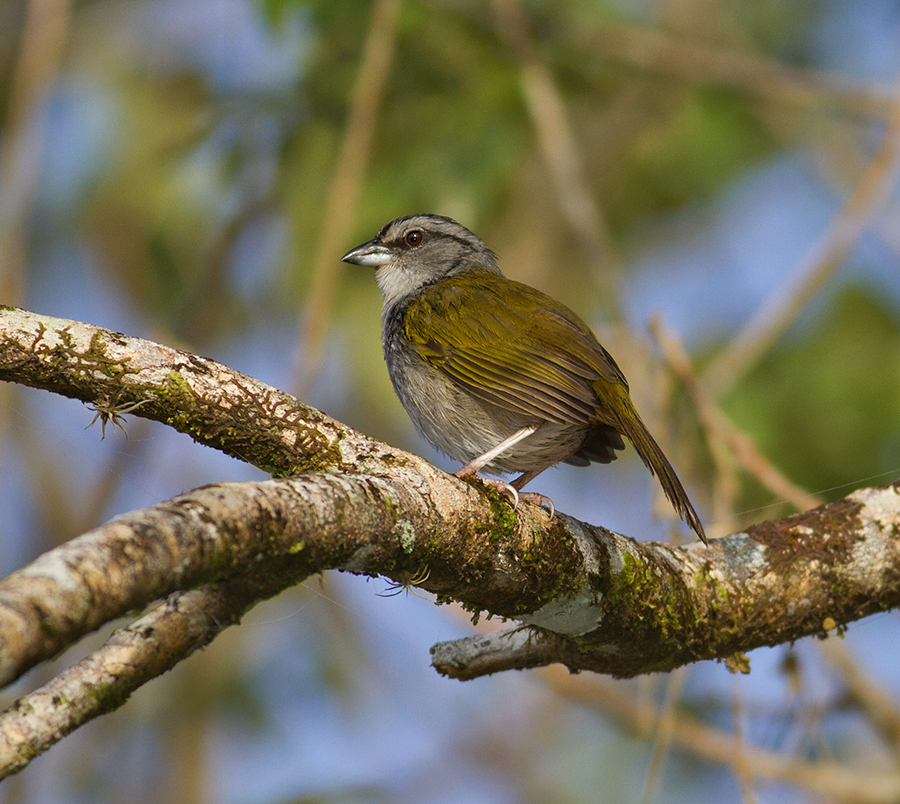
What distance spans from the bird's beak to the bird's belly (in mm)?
1162

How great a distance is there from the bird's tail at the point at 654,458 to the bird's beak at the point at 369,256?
1794 millimetres

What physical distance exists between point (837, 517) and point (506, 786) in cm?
472

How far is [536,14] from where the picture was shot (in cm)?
546

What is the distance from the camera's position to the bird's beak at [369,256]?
200 inches

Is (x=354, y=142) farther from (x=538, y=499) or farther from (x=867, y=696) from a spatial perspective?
(x=867, y=696)

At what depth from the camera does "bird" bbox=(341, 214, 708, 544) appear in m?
3.63

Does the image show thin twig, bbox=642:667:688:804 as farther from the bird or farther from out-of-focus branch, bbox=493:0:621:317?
out-of-focus branch, bbox=493:0:621:317

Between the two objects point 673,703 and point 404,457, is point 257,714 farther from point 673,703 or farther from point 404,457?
point 404,457

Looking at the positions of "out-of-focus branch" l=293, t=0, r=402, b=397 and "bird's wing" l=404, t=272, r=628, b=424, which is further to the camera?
"out-of-focus branch" l=293, t=0, r=402, b=397

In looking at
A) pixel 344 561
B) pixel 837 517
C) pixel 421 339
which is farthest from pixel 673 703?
pixel 344 561

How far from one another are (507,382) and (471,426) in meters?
0.26

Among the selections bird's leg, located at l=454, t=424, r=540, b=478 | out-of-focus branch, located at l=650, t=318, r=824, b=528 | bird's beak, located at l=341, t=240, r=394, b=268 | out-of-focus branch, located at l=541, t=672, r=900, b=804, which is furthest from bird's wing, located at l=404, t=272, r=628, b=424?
out-of-focus branch, located at l=541, t=672, r=900, b=804

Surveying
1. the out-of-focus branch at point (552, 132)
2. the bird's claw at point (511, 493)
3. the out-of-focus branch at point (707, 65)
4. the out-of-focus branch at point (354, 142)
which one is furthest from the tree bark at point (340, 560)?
the out-of-focus branch at point (707, 65)

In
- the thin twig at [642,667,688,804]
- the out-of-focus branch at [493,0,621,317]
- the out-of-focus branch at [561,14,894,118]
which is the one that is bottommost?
the thin twig at [642,667,688,804]
